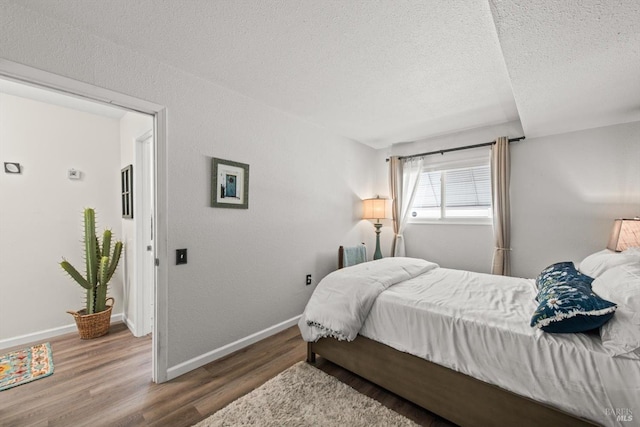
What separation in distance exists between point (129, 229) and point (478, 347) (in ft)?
11.7

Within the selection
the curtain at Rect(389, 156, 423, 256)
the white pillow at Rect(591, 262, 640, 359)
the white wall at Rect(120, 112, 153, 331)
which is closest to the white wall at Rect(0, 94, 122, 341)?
the white wall at Rect(120, 112, 153, 331)

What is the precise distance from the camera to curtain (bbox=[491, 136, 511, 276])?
3041 millimetres

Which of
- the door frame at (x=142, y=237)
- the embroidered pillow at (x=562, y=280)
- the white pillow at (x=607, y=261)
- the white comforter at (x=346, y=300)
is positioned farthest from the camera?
the door frame at (x=142, y=237)

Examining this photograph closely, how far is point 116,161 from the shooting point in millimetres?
3152

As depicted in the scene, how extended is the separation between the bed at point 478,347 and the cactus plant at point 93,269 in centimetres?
234

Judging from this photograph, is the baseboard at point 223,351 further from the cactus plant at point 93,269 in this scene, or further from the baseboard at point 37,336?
the baseboard at point 37,336

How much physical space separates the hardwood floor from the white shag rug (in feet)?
0.31

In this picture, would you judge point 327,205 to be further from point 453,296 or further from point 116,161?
point 116,161

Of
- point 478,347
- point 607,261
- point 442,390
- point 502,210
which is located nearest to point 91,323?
point 442,390

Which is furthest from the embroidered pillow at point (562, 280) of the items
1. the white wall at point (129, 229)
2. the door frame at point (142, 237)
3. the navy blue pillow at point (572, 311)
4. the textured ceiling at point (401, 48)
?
the white wall at point (129, 229)

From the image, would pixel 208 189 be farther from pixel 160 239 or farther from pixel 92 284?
pixel 92 284

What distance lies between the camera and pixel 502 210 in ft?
10.1

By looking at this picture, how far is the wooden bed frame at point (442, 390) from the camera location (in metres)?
1.24

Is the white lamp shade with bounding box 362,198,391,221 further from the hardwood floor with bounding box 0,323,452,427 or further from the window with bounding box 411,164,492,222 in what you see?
the hardwood floor with bounding box 0,323,452,427
